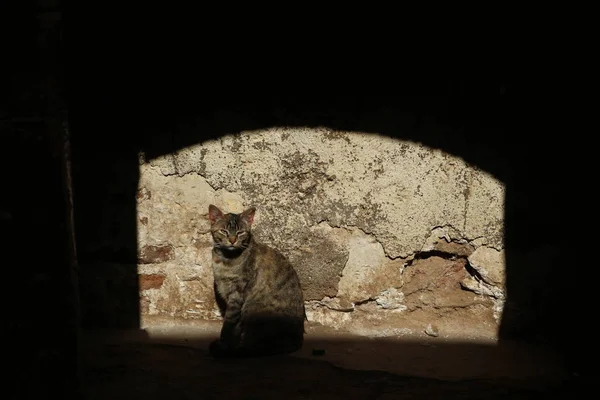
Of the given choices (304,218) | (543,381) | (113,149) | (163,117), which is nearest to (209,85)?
(163,117)

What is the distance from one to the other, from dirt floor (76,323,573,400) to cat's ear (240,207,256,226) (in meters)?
0.84

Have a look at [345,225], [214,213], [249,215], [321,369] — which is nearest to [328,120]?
[345,225]

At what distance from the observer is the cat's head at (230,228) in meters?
4.39

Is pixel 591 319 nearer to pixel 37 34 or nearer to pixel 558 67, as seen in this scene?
pixel 558 67

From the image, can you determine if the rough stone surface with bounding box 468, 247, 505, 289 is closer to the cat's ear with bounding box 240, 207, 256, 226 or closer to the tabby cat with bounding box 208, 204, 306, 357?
the tabby cat with bounding box 208, 204, 306, 357

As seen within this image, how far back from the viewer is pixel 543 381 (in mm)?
3990

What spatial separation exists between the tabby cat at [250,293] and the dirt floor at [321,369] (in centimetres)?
14

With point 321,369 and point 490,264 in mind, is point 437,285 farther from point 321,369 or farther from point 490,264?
point 321,369

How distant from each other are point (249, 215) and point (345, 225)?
0.69 meters

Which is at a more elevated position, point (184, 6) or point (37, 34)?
point (184, 6)

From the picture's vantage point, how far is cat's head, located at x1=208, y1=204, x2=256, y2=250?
4391mm

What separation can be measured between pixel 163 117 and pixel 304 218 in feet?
3.89

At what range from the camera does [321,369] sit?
406cm

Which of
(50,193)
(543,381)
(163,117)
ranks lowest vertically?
(543,381)
